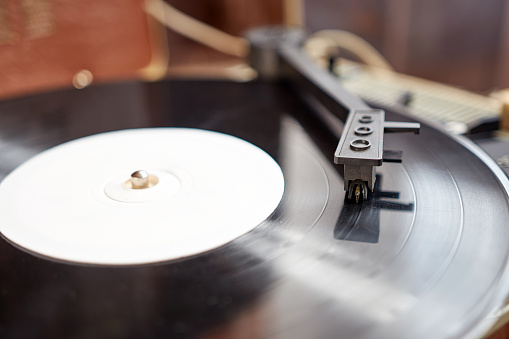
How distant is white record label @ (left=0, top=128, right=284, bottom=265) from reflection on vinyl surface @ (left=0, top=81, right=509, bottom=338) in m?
0.02

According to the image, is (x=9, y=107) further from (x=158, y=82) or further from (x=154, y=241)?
(x=154, y=241)

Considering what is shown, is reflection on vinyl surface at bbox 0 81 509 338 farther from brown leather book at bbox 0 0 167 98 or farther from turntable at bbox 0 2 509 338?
brown leather book at bbox 0 0 167 98

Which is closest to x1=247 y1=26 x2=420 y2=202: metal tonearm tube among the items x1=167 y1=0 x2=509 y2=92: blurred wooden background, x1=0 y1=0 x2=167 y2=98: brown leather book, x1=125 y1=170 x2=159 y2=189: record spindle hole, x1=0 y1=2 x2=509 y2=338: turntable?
x1=0 y1=2 x2=509 y2=338: turntable

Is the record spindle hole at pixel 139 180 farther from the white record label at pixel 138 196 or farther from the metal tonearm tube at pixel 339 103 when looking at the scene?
the metal tonearm tube at pixel 339 103

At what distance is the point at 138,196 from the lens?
565 mm

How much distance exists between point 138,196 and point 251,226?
161mm

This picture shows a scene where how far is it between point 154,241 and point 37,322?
13 centimetres

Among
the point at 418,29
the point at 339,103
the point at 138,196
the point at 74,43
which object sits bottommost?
the point at 138,196

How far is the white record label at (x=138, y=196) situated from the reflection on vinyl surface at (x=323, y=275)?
0.9 inches

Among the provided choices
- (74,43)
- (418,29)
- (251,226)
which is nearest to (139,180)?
(251,226)

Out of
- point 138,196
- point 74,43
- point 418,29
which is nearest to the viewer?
point 138,196

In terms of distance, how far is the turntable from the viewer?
13.9 inches

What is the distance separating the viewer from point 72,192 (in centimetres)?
58

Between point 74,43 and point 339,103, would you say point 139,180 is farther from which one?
point 74,43
